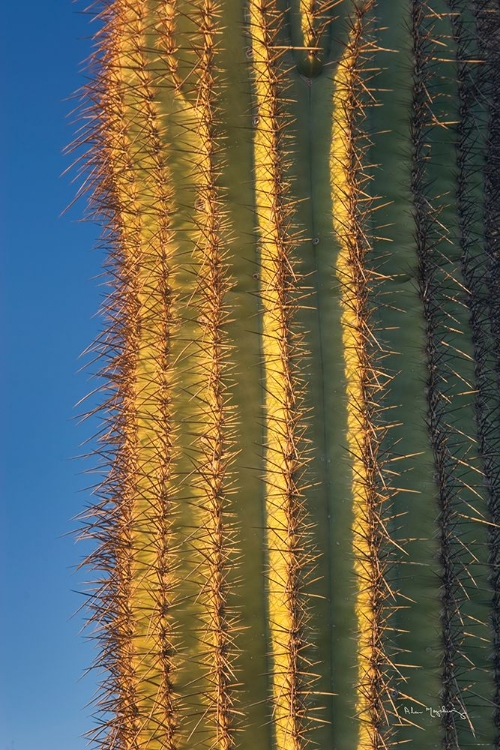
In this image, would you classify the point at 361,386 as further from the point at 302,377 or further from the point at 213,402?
the point at 213,402

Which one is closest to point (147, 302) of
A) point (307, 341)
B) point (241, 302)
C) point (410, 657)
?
point (241, 302)

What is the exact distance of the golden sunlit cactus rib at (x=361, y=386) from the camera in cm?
251

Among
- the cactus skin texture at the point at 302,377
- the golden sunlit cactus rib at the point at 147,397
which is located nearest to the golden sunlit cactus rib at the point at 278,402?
the cactus skin texture at the point at 302,377

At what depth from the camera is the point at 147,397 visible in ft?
9.03

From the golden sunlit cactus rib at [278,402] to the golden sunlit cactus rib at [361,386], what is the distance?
0.15 metres

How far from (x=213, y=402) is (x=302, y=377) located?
26 centimetres

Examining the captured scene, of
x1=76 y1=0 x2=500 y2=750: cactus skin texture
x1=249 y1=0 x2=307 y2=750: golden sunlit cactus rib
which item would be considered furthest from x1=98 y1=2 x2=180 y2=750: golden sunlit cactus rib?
x1=249 y1=0 x2=307 y2=750: golden sunlit cactus rib

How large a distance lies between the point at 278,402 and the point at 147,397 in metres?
0.38
